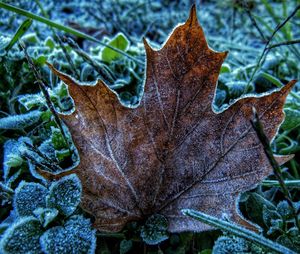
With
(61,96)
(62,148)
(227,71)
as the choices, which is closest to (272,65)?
(227,71)

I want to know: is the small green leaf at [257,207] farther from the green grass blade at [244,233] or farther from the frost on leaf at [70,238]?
the frost on leaf at [70,238]

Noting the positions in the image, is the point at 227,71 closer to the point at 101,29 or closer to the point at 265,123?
the point at 265,123

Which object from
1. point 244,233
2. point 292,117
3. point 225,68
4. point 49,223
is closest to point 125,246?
point 49,223

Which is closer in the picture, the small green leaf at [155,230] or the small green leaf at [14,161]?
the small green leaf at [155,230]

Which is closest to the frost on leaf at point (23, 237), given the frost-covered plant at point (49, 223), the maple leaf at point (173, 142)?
the frost-covered plant at point (49, 223)

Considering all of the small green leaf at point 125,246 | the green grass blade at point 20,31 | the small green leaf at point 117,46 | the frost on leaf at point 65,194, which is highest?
the small green leaf at point 117,46

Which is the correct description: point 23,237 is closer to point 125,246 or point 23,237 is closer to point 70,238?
point 70,238

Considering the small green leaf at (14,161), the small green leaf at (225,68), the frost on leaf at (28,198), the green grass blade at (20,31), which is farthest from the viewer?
the small green leaf at (225,68)
